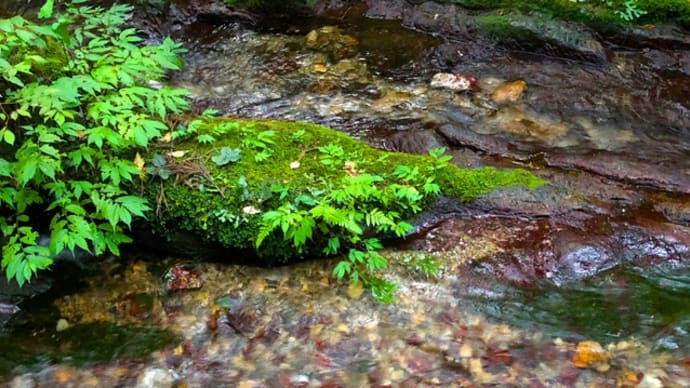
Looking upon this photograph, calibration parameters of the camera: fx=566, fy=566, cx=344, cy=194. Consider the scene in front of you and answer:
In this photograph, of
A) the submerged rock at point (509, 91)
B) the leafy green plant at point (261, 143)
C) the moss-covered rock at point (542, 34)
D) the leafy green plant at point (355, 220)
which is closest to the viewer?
the leafy green plant at point (355, 220)

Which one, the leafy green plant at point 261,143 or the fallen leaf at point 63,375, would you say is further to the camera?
the leafy green plant at point 261,143

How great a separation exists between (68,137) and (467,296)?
267 cm

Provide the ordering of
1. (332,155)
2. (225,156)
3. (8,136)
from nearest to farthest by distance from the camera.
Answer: (8,136) → (225,156) → (332,155)

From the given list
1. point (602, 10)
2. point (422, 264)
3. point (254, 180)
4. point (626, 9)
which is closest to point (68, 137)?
point (254, 180)

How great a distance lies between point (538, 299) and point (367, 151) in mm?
1573

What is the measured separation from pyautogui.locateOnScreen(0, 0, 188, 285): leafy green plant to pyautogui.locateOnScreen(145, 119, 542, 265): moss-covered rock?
0.22m

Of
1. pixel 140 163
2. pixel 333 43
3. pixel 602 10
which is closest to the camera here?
pixel 140 163

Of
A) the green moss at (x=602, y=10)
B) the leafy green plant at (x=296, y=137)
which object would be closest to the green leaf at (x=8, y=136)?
the leafy green plant at (x=296, y=137)

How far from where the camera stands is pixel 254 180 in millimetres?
3689

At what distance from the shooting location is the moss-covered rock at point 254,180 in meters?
3.59

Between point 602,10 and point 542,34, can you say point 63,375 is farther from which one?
point 602,10

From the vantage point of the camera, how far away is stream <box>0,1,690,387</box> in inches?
123

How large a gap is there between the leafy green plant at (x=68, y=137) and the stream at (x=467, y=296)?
1.68 ft

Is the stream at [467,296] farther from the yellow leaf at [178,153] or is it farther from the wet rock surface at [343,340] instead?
the yellow leaf at [178,153]
